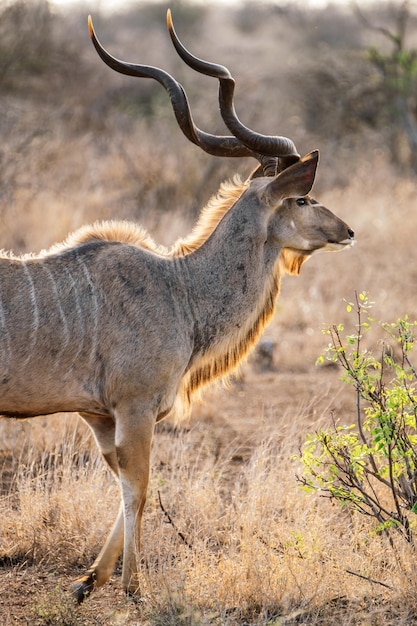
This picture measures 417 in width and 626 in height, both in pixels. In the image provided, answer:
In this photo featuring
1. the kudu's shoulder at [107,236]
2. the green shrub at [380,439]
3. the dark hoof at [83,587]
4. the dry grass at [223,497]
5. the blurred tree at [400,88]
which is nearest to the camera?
the dry grass at [223,497]

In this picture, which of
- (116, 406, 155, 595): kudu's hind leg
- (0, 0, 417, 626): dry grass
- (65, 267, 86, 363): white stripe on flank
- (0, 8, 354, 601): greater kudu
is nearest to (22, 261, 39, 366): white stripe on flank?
(0, 8, 354, 601): greater kudu

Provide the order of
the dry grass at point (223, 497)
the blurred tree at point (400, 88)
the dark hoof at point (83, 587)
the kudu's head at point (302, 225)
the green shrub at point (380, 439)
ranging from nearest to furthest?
the dry grass at point (223, 497)
the green shrub at point (380, 439)
the dark hoof at point (83, 587)
the kudu's head at point (302, 225)
the blurred tree at point (400, 88)

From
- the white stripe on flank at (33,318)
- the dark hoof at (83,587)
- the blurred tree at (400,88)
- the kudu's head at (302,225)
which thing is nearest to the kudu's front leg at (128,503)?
the dark hoof at (83,587)

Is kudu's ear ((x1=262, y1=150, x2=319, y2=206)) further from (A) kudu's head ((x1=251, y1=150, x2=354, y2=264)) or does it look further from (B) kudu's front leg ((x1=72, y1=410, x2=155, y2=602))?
(B) kudu's front leg ((x1=72, y1=410, x2=155, y2=602))

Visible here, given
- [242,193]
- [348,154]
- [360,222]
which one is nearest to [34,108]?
[348,154]

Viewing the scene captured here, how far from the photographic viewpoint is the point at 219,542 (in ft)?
14.5

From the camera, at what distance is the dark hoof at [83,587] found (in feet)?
12.7

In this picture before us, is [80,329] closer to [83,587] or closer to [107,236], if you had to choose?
[107,236]

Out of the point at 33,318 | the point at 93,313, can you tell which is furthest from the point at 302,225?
the point at 33,318

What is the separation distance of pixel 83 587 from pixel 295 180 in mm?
1955

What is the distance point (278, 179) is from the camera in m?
4.23

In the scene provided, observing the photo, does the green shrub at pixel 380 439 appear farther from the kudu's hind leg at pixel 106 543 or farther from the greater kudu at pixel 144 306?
the kudu's hind leg at pixel 106 543

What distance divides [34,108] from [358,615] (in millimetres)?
13634

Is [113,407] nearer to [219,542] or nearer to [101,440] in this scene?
[101,440]
